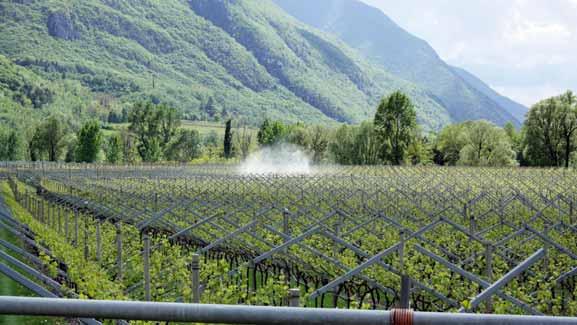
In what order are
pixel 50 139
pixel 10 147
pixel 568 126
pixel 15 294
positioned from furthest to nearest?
pixel 10 147
pixel 50 139
pixel 568 126
pixel 15 294

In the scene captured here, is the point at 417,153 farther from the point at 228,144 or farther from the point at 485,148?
the point at 228,144

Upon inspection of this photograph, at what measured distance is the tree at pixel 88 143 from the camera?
312 feet

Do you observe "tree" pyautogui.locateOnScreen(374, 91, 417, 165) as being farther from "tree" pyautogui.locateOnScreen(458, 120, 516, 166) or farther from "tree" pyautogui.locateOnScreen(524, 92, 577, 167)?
"tree" pyautogui.locateOnScreen(524, 92, 577, 167)

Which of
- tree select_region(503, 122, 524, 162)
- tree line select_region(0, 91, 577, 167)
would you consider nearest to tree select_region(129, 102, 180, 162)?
tree line select_region(0, 91, 577, 167)

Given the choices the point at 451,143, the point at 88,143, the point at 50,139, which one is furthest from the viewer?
the point at 50,139

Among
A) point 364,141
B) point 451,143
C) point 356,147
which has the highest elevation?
point 451,143

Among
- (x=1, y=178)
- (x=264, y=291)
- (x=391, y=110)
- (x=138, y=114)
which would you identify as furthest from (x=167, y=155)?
(x=264, y=291)

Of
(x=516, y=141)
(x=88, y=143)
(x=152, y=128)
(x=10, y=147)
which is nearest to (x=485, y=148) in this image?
(x=516, y=141)

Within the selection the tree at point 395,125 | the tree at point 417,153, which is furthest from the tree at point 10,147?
the tree at point 417,153

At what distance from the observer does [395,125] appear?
3174 inches

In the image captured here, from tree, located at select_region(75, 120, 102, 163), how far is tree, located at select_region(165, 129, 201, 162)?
12285 millimetres

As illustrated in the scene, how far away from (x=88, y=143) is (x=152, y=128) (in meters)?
11.7

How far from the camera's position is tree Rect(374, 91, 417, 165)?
79250 millimetres

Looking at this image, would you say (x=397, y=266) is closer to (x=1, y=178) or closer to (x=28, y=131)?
(x=1, y=178)
